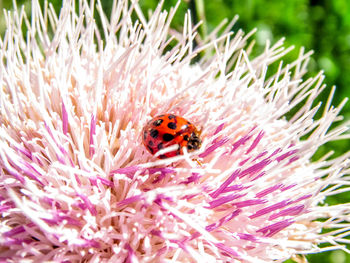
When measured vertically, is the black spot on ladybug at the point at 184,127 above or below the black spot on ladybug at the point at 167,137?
above

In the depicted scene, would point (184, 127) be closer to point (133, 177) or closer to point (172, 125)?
point (172, 125)

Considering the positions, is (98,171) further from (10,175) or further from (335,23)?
(335,23)

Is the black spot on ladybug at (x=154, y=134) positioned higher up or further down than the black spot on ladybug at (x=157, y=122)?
further down


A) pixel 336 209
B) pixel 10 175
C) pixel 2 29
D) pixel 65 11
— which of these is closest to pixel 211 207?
pixel 336 209

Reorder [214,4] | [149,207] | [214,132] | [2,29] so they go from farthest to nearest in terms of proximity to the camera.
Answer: [214,4]
[2,29]
[214,132]
[149,207]

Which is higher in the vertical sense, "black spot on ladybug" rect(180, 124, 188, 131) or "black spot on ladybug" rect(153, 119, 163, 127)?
"black spot on ladybug" rect(153, 119, 163, 127)

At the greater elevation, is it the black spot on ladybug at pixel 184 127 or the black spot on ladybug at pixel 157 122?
the black spot on ladybug at pixel 157 122
